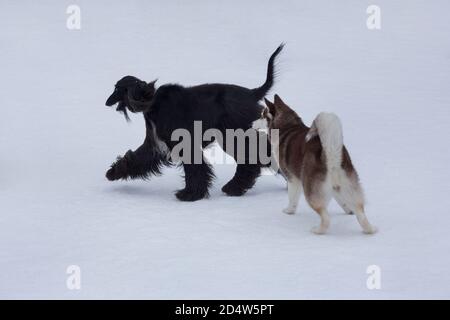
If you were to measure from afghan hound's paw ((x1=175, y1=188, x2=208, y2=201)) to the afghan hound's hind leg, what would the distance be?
0.24 meters

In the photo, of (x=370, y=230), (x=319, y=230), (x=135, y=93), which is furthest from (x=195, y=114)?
(x=370, y=230)

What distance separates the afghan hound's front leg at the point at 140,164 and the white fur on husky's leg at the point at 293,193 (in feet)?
3.83

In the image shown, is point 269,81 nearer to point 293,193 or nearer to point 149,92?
point 149,92

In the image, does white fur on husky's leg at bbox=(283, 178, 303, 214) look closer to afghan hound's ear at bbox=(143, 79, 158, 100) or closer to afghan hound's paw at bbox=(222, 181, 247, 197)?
afghan hound's paw at bbox=(222, 181, 247, 197)

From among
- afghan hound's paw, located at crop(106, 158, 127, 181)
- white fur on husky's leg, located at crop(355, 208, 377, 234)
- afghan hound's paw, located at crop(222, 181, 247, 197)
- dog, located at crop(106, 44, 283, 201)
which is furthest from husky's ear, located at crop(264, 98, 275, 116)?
afghan hound's paw, located at crop(106, 158, 127, 181)

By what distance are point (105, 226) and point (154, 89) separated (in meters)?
1.27

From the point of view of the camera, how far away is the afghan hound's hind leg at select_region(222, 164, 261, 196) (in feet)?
19.9

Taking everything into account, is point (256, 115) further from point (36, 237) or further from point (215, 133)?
point (36, 237)

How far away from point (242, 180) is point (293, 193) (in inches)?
29.3

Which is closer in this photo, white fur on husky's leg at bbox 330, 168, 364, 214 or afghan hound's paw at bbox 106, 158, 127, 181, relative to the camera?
white fur on husky's leg at bbox 330, 168, 364, 214

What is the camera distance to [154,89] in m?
5.95

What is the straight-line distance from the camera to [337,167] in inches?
185

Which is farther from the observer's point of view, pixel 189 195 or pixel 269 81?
pixel 269 81

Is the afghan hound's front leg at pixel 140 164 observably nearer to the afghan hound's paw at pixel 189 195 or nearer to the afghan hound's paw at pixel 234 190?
the afghan hound's paw at pixel 189 195
